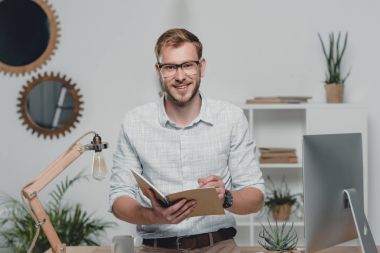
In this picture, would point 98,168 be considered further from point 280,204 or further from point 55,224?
point 280,204

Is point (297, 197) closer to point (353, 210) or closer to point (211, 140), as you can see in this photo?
point (211, 140)

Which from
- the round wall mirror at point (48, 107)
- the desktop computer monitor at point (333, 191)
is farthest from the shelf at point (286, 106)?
the desktop computer monitor at point (333, 191)

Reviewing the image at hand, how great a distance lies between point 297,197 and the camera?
533cm

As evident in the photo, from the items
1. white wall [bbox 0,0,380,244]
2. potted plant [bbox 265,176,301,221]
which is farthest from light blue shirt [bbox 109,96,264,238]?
white wall [bbox 0,0,380,244]

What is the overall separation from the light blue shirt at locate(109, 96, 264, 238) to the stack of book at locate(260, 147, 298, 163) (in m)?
1.91

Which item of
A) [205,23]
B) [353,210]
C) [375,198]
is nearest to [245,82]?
[205,23]

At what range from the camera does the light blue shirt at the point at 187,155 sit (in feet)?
10.1

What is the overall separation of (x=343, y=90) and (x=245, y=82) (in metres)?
0.74

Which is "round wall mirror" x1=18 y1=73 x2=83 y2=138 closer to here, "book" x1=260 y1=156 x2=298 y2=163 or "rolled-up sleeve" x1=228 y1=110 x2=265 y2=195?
"book" x1=260 y1=156 x2=298 y2=163

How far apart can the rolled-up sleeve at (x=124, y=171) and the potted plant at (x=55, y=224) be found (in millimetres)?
2065

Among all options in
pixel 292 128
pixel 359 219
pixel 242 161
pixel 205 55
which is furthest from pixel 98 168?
pixel 292 128

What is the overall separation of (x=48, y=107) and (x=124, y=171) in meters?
2.59

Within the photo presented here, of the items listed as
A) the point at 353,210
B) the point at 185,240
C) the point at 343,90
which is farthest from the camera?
the point at 343,90

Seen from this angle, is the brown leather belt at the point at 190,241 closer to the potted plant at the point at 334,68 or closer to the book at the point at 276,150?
the book at the point at 276,150
